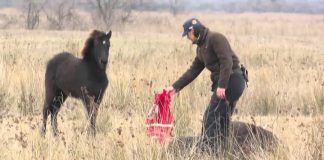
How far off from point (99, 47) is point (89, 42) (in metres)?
0.20

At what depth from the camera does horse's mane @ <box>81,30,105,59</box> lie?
9.12m

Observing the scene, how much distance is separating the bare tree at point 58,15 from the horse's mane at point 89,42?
90.1ft

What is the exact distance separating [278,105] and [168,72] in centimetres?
257

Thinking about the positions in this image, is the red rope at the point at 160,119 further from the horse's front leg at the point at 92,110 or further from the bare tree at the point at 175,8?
the bare tree at the point at 175,8

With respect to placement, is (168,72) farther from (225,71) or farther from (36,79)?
(225,71)

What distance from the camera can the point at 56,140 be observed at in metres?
7.43

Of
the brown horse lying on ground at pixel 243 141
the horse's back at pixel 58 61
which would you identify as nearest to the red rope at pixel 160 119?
the brown horse lying on ground at pixel 243 141

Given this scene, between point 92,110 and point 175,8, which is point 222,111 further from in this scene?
point 175,8

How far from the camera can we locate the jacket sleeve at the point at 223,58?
7.19 metres

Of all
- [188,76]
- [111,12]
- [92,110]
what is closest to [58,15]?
[111,12]

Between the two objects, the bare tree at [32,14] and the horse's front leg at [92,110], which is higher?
the bare tree at [32,14]

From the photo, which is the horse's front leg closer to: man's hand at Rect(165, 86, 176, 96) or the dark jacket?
man's hand at Rect(165, 86, 176, 96)

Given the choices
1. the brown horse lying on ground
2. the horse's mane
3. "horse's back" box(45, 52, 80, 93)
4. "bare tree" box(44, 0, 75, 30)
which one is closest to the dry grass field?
the brown horse lying on ground

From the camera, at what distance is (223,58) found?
722 centimetres
